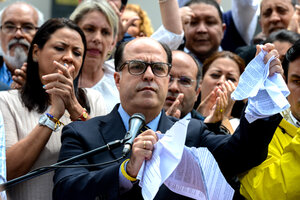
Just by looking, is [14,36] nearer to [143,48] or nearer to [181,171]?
[143,48]

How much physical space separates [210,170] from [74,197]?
2.44 ft

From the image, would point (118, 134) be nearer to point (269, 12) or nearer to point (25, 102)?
point (25, 102)

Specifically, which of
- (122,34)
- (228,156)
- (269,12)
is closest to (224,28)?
(269,12)

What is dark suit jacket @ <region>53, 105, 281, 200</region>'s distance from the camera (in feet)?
9.98

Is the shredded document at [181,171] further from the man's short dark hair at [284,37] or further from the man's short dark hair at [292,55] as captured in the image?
the man's short dark hair at [284,37]

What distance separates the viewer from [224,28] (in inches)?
240

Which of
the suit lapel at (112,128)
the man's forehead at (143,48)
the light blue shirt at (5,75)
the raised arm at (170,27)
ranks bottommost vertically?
the light blue shirt at (5,75)

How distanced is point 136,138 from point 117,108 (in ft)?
2.52

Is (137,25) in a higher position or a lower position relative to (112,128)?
lower

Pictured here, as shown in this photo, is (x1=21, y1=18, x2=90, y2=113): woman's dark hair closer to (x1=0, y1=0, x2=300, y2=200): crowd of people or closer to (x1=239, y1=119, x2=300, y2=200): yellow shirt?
(x1=0, y1=0, x2=300, y2=200): crowd of people

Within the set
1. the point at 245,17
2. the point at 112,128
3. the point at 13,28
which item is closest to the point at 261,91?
the point at 112,128

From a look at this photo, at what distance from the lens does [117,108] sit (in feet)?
12.1

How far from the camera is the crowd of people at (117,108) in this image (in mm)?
3072

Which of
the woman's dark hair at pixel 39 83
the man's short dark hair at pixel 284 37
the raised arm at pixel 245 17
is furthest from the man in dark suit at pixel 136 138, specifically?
the raised arm at pixel 245 17
